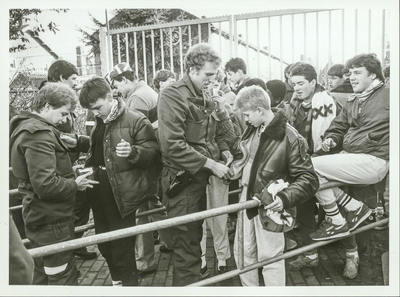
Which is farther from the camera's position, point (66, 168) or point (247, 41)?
point (247, 41)

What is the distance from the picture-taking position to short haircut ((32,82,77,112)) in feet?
6.49

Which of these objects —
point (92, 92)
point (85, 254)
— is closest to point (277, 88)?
point (92, 92)

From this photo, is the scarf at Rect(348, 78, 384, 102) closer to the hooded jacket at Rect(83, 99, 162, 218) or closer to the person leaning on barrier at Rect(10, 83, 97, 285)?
the hooded jacket at Rect(83, 99, 162, 218)

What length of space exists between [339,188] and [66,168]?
4.74ft

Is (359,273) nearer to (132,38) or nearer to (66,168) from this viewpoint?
(66,168)

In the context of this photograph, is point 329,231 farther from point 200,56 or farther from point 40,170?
point 40,170

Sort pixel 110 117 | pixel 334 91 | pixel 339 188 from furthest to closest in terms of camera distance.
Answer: pixel 334 91
pixel 339 188
pixel 110 117

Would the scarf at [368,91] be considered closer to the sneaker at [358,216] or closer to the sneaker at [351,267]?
the sneaker at [358,216]

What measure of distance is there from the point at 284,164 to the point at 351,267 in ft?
2.33

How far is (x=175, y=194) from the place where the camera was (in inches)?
83.0

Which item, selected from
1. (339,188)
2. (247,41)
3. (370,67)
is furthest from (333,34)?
(339,188)

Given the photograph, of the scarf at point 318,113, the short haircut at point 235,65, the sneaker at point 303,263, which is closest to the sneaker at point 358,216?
the sneaker at point 303,263

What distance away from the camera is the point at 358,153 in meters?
2.21

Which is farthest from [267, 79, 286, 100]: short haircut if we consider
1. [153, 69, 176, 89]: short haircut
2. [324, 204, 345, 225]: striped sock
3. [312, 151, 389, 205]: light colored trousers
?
[324, 204, 345, 225]: striped sock
